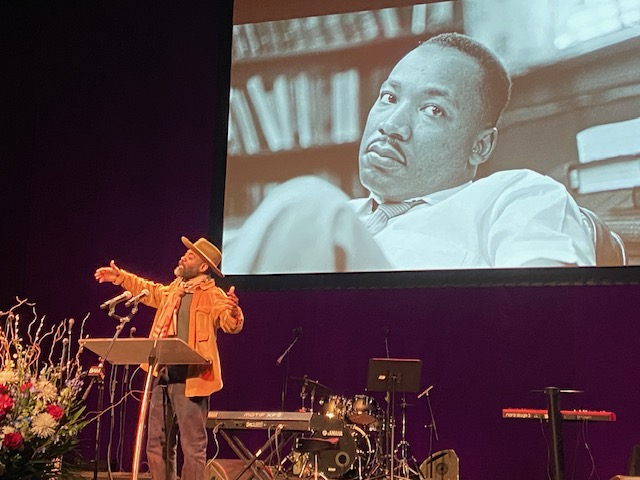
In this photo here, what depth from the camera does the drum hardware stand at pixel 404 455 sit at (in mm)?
5680

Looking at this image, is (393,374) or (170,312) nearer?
(170,312)

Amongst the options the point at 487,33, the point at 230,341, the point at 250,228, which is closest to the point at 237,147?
the point at 250,228

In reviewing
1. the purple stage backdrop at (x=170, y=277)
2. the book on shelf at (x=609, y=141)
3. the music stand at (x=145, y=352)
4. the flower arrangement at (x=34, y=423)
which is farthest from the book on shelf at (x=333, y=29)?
the flower arrangement at (x=34, y=423)

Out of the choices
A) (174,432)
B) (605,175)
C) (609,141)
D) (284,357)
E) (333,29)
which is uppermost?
(333,29)

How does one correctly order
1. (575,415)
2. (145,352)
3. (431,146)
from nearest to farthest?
1. (145,352)
2. (575,415)
3. (431,146)

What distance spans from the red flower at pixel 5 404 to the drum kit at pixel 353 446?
131 inches

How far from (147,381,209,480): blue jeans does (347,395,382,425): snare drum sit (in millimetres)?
1734

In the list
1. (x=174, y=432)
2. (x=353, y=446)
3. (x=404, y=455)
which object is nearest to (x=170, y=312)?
(x=174, y=432)

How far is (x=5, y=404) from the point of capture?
236 centimetres

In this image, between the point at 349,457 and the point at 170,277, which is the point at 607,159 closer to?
the point at 349,457

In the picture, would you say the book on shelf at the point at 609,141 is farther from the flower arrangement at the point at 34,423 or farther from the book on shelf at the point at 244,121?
the flower arrangement at the point at 34,423

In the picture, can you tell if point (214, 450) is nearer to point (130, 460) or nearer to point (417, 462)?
point (130, 460)

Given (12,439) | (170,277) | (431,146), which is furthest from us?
(170,277)

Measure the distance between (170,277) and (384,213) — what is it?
2.07 m
